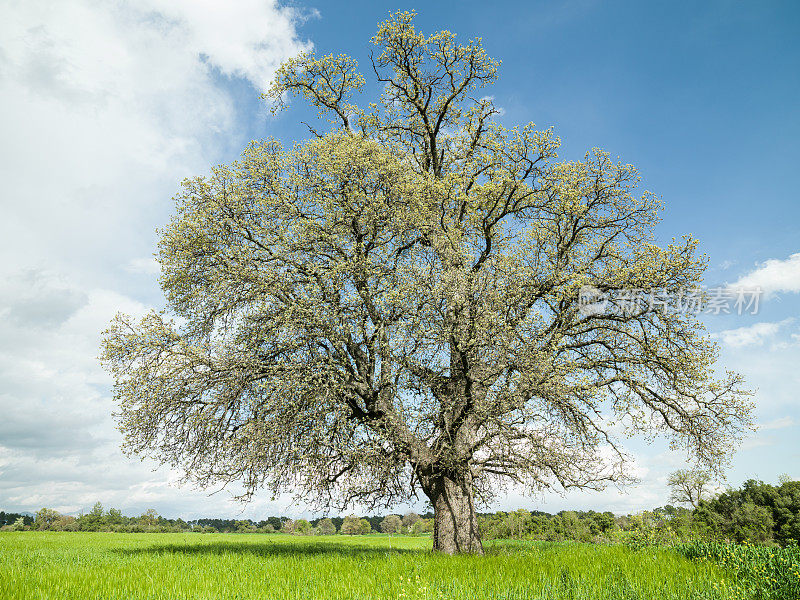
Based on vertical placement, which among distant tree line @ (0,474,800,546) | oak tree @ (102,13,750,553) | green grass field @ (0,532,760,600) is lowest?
distant tree line @ (0,474,800,546)

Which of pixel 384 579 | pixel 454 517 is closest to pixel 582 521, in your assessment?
pixel 454 517

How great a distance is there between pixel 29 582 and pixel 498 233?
54.9 ft

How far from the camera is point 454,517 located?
15.9 metres

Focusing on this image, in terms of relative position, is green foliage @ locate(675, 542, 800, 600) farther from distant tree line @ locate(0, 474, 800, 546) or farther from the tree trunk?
distant tree line @ locate(0, 474, 800, 546)

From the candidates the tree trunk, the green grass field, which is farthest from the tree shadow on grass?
the green grass field

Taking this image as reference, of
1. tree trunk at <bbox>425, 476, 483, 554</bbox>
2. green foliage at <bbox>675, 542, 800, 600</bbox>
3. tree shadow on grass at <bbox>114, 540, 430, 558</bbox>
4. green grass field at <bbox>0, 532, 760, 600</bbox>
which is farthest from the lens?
tree shadow on grass at <bbox>114, 540, 430, 558</bbox>

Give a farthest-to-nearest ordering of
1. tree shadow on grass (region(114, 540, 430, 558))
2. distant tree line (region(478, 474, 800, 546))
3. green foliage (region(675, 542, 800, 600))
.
Answer: distant tree line (region(478, 474, 800, 546))
tree shadow on grass (region(114, 540, 430, 558))
green foliage (region(675, 542, 800, 600))

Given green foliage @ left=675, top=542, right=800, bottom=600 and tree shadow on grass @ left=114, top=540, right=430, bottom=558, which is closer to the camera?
green foliage @ left=675, top=542, right=800, bottom=600

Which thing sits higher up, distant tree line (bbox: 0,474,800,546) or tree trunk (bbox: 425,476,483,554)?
tree trunk (bbox: 425,476,483,554)

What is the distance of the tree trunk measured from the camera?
1557 cm

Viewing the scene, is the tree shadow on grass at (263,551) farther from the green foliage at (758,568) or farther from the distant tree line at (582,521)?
the distant tree line at (582,521)

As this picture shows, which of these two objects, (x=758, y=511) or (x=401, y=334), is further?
(x=758, y=511)

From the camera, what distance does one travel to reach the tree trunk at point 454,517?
15.6 meters

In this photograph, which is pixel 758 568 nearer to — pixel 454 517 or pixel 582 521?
pixel 454 517
